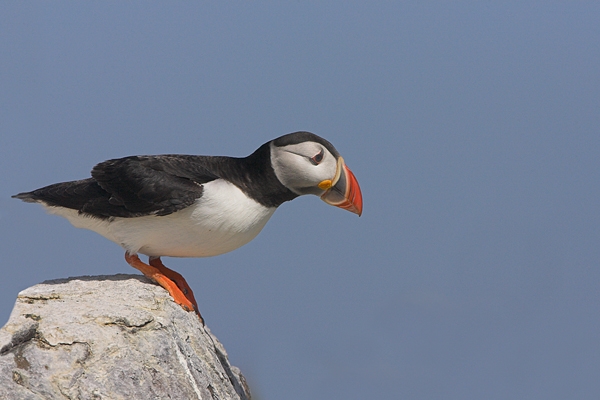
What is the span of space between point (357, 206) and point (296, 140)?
92cm

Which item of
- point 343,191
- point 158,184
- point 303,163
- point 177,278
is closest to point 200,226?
point 158,184

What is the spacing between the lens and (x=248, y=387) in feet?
29.2

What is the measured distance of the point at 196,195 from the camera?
23.2 ft

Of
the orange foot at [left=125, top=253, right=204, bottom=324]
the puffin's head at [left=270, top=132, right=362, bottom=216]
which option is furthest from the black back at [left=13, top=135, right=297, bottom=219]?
the orange foot at [left=125, top=253, right=204, bottom=324]

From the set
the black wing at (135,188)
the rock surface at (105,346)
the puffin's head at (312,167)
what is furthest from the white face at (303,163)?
the rock surface at (105,346)

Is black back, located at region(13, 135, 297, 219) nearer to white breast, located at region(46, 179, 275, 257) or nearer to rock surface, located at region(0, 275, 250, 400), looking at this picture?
white breast, located at region(46, 179, 275, 257)

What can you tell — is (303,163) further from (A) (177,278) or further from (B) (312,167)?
(A) (177,278)

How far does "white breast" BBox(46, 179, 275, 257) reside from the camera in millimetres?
7156

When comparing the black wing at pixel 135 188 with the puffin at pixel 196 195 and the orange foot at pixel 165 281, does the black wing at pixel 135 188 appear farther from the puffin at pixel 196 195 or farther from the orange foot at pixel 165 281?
the orange foot at pixel 165 281

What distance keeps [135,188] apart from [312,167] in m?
1.71

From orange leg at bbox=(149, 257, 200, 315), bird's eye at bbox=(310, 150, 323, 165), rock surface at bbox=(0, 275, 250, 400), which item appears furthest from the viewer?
orange leg at bbox=(149, 257, 200, 315)

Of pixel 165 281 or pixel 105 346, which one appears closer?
pixel 105 346

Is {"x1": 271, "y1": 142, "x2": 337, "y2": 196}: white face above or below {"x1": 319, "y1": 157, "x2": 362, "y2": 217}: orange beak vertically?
above

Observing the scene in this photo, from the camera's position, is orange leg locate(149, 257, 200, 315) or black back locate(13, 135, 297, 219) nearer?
black back locate(13, 135, 297, 219)
